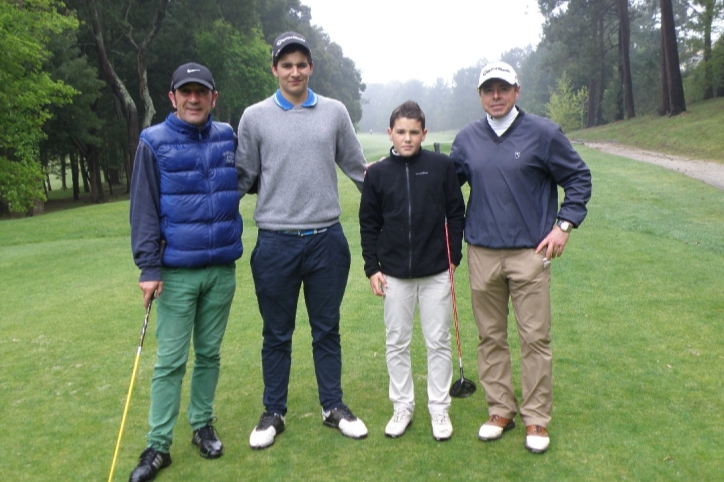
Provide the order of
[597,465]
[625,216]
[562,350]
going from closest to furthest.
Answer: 1. [597,465]
2. [562,350]
3. [625,216]

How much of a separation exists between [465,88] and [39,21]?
5206 inches

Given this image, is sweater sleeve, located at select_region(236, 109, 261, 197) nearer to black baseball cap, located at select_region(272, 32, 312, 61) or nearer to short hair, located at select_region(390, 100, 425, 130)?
black baseball cap, located at select_region(272, 32, 312, 61)

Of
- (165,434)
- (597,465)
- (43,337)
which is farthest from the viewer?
(43,337)

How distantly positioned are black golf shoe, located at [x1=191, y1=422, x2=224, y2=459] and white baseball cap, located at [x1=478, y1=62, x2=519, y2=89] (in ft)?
8.58

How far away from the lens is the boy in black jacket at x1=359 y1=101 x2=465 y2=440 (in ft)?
13.1

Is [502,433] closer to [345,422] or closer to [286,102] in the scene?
[345,422]

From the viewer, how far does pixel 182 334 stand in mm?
3869

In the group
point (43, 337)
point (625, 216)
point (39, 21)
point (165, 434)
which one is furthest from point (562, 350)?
point (39, 21)

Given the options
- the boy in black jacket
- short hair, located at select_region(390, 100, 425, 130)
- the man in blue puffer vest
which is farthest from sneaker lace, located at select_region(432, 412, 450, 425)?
short hair, located at select_region(390, 100, 425, 130)

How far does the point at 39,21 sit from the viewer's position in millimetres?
22750

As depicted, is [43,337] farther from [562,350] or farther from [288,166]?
[562,350]

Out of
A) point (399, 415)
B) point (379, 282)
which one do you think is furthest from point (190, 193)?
point (399, 415)

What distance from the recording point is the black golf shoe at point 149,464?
3.57 metres

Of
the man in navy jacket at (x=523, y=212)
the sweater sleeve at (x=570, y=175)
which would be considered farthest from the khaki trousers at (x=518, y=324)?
the sweater sleeve at (x=570, y=175)
